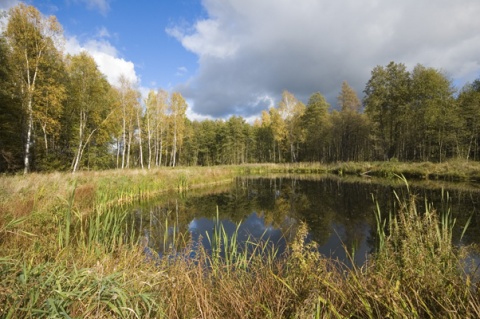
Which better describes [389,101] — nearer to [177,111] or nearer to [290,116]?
[290,116]

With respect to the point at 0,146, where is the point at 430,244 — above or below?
below

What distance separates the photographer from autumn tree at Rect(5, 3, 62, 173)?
1521 centimetres

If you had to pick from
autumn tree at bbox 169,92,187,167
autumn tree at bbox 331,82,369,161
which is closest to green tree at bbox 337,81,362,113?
autumn tree at bbox 331,82,369,161

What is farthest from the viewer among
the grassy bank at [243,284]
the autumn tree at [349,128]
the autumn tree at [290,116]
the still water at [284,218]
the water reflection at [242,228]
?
the autumn tree at [290,116]

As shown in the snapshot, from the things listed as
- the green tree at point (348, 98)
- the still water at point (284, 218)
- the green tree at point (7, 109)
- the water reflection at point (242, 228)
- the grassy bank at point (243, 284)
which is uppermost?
the green tree at point (348, 98)

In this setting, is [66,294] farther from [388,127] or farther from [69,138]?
[388,127]

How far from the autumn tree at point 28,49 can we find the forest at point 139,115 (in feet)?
0.20

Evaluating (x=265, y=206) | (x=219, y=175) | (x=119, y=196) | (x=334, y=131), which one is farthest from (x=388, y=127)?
(x=119, y=196)

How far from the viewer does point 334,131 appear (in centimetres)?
3769

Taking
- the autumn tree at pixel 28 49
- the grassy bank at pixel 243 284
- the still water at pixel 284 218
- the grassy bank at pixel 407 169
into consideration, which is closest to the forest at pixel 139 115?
the autumn tree at pixel 28 49

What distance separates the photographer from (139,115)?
30703 mm

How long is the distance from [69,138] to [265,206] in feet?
77.3

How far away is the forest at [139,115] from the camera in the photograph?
1609cm

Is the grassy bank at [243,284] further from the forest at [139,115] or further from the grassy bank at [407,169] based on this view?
the forest at [139,115]
